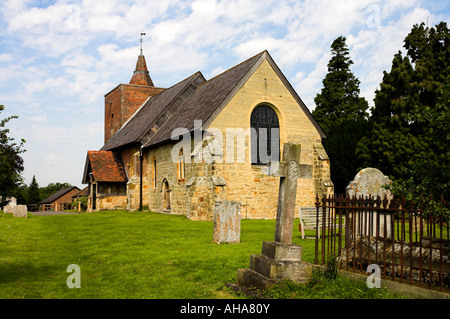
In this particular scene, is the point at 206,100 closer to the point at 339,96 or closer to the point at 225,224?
the point at 225,224

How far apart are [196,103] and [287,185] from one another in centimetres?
1854

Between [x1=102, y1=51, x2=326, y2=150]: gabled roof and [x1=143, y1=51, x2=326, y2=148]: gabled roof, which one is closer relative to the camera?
[x1=143, y1=51, x2=326, y2=148]: gabled roof

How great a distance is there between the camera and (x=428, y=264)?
5941 millimetres

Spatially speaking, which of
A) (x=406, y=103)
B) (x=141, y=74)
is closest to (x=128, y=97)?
(x=141, y=74)

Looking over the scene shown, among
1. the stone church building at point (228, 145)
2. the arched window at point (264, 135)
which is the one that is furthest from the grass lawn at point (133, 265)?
the arched window at point (264, 135)

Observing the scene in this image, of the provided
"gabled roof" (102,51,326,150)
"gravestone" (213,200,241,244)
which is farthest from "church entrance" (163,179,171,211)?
"gravestone" (213,200,241,244)

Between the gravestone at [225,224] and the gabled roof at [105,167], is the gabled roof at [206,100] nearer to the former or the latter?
the gabled roof at [105,167]

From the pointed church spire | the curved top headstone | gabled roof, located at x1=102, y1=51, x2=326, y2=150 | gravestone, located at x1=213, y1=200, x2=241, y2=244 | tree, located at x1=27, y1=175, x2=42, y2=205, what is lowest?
tree, located at x1=27, y1=175, x2=42, y2=205

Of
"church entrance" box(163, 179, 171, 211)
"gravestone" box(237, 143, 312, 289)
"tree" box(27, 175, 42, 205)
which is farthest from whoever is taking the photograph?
"tree" box(27, 175, 42, 205)

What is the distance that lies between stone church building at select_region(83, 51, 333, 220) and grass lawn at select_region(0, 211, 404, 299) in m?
6.72

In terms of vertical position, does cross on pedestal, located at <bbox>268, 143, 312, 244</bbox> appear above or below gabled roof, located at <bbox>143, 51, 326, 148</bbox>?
below

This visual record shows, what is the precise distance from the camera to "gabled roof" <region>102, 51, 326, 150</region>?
21203 millimetres

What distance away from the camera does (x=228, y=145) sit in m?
20.7

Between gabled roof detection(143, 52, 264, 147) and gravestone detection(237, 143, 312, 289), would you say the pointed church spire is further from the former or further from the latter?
gravestone detection(237, 143, 312, 289)
